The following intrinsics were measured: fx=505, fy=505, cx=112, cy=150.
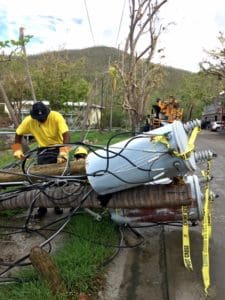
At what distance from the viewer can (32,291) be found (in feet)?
15.6

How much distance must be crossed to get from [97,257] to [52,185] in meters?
0.99

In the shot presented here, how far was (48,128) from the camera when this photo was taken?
7500mm

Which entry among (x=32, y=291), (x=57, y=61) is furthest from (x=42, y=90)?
(x=32, y=291)

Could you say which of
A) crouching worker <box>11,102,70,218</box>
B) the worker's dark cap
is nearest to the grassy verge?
crouching worker <box>11,102,70,218</box>

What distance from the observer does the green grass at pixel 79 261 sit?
4.86 meters

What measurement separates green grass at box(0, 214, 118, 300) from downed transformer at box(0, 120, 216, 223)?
0.48m

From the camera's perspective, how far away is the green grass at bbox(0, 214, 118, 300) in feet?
15.9

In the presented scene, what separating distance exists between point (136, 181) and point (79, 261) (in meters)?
1.17

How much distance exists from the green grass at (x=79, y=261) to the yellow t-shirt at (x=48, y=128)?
1.22 metres

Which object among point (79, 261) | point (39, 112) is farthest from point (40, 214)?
point (79, 261)

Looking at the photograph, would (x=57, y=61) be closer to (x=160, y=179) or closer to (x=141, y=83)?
(x=141, y=83)

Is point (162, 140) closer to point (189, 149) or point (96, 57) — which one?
point (189, 149)

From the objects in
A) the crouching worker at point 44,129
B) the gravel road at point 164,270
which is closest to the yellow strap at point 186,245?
the gravel road at point 164,270

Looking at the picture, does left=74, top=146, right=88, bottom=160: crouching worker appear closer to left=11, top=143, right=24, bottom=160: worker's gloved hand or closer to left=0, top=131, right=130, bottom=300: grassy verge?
left=11, top=143, right=24, bottom=160: worker's gloved hand
